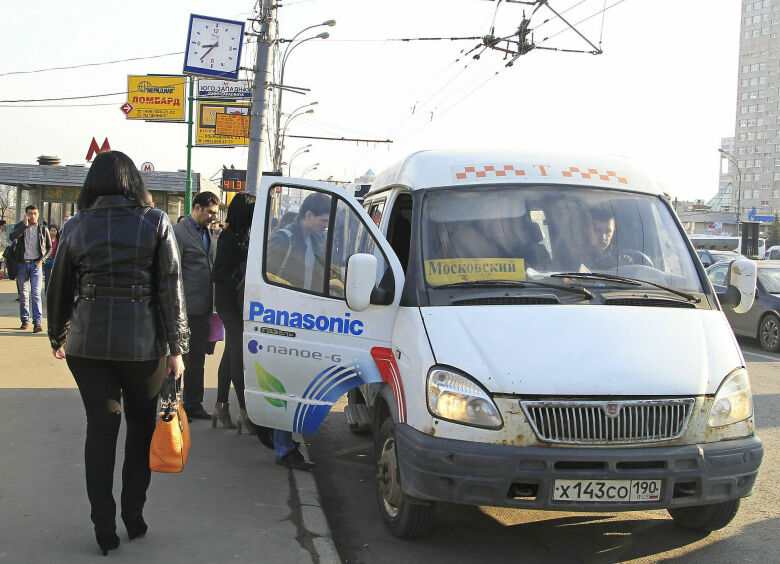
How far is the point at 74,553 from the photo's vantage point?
12.4ft

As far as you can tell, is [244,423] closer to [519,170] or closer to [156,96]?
[519,170]

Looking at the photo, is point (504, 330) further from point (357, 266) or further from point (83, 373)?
point (83, 373)

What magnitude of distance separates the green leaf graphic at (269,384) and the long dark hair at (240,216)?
148 centimetres

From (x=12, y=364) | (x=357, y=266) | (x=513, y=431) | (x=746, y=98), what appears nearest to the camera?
(x=513, y=431)

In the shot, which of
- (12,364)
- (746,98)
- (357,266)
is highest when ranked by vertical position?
(746,98)

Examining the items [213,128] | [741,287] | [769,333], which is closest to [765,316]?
[769,333]

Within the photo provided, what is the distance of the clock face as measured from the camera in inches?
598

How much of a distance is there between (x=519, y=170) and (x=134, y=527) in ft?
10.2

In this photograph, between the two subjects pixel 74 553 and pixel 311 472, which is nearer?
pixel 74 553

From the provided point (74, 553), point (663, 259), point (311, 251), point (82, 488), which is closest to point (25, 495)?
point (82, 488)

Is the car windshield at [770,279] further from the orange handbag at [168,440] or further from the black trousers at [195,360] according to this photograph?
the orange handbag at [168,440]

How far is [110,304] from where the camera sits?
3.71 metres

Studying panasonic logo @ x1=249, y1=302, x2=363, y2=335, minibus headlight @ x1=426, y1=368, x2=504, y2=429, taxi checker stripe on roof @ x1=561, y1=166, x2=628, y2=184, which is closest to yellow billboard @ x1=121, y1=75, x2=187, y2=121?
panasonic logo @ x1=249, y1=302, x2=363, y2=335

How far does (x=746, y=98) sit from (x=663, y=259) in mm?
156095
